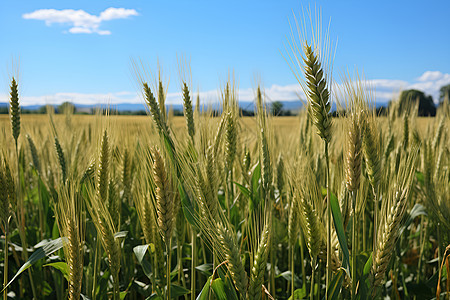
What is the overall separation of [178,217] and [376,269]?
95cm

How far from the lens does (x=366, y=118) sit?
1.30 metres

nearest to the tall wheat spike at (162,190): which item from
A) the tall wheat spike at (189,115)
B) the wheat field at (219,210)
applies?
the wheat field at (219,210)

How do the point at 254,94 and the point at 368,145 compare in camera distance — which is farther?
the point at 254,94

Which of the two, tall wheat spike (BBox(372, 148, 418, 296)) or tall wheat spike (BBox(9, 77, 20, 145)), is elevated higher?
tall wheat spike (BBox(9, 77, 20, 145))

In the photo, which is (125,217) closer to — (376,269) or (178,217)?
(178,217)

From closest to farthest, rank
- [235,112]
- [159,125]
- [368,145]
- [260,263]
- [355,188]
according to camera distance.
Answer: [260,263]
[355,188]
[368,145]
[159,125]
[235,112]

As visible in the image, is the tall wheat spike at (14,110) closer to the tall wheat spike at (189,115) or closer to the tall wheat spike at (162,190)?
the tall wheat spike at (189,115)

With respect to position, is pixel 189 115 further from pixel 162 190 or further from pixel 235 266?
pixel 235 266

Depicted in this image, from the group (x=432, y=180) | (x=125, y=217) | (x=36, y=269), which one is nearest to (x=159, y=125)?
(x=36, y=269)

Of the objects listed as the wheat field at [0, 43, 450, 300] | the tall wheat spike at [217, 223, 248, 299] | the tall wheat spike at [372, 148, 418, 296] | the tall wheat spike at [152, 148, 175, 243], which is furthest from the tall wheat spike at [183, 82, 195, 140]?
the tall wheat spike at [372, 148, 418, 296]

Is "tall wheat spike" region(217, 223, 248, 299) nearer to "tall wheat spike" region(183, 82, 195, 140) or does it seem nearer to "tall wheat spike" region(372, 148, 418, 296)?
"tall wheat spike" region(372, 148, 418, 296)

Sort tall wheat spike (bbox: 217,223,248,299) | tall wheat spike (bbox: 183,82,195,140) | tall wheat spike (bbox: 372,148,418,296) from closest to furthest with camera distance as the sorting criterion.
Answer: tall wheat spike (bbox: 217,223,248,299) → tall wheat spike (bbox: 372,148,418,296) → tall wheat spike (bbox: 183,82,195,140)

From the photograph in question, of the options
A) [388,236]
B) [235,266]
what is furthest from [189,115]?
[388,236]

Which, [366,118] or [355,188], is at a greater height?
[366,118]
